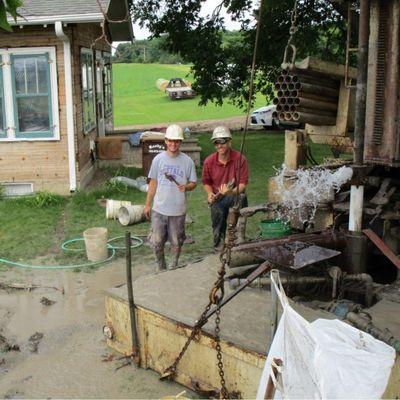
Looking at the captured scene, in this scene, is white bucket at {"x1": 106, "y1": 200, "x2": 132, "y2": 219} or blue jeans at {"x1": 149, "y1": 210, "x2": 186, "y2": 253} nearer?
blue jeans at {"x1": 149, "y1": 210, "x2": 186, "y2": 253}

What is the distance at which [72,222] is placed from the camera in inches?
368

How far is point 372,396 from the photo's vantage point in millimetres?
2609

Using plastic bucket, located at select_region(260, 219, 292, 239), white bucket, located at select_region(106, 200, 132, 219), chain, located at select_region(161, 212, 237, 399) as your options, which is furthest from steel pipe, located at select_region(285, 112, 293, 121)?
white bucket, located at select_region(106, 200, 132, 219)

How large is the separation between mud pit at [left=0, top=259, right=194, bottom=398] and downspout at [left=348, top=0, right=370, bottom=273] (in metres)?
1.88

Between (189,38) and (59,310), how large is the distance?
44.0ft

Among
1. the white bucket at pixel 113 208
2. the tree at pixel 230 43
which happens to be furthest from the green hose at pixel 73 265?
the tree at pixel 230 43

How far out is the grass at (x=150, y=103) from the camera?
3055cm

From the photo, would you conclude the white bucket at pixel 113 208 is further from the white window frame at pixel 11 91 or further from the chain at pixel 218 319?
the chain at pixel 218 319

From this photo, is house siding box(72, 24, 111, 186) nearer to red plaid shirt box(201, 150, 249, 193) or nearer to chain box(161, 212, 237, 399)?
red plaid shirt box(201, 150, 249, 193)

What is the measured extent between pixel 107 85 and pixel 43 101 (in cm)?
595

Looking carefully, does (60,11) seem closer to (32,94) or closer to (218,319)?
(32,94)

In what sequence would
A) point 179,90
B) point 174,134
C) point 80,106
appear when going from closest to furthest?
1. point 174,134
2. point 80,106
3. point 179,90

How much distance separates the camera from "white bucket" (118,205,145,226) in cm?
916

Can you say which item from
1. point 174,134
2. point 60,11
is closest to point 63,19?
point 60,11
